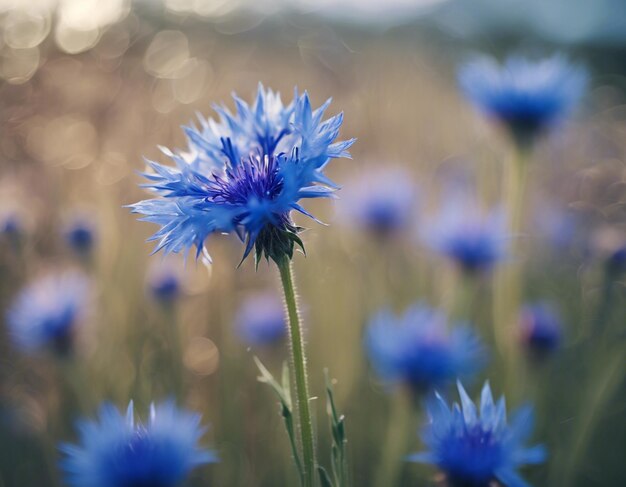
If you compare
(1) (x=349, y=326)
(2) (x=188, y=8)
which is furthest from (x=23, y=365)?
(2) (x=188, y=8)

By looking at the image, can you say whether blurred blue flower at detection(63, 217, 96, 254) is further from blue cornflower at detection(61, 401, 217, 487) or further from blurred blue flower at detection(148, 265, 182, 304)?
blue cornflower at detection(61, 401, 217, 487)

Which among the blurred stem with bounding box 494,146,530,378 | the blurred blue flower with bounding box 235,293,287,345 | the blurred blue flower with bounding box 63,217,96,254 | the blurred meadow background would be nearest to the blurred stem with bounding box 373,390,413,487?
the blurred meadow background

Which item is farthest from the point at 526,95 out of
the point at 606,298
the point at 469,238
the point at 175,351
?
the point at 175,351

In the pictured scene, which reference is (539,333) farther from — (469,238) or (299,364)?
(299,364)

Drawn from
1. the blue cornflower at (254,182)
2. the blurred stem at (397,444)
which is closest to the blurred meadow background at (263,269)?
the blurred stem at (397,444)


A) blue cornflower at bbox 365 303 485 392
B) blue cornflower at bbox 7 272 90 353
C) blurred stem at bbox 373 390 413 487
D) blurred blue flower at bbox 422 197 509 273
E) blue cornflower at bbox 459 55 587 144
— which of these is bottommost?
blurred stem at bbox 373 390 413 487

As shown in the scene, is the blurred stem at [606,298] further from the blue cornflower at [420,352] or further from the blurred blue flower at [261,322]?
the blurred blue flower at [261,322]
